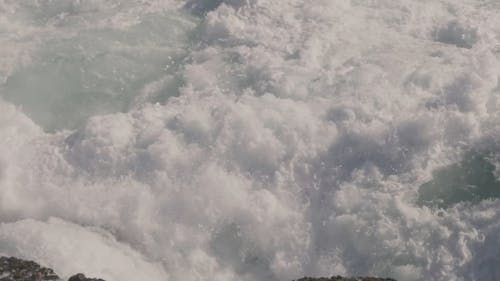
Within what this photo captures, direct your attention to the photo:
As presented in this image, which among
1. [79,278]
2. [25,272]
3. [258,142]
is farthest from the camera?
[258,142]

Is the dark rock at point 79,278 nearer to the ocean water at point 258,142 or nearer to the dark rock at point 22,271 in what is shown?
the dark rock at point 22,271

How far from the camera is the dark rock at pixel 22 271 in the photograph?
39.0ft

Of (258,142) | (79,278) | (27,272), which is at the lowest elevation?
(27,272)

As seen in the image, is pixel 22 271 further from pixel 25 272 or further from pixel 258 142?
pixel 258 142

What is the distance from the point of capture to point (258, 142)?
642 inches

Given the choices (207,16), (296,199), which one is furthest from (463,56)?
(207,16)

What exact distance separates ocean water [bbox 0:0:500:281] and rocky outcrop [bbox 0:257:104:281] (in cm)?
50

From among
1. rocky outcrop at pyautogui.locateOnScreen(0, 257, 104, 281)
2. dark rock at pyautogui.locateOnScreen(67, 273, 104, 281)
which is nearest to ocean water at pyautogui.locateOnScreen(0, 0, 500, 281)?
rocky outcrop at pyautogui.locateOnScreen(0, 257, 104, 281)

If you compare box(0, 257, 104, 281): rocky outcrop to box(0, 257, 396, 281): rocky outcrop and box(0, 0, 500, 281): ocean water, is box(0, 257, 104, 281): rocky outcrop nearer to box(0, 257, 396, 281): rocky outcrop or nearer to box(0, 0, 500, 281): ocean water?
box(0, 257, 396, 281): rocky outcrop

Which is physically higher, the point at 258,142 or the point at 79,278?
the point at 258,142

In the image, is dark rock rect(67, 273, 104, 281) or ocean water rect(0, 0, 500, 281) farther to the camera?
ocean water rect(0, 0, 500, 281)

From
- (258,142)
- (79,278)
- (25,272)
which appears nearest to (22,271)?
(25,272)

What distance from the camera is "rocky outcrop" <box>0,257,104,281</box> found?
11.9 meters

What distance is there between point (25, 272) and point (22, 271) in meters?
0.07
